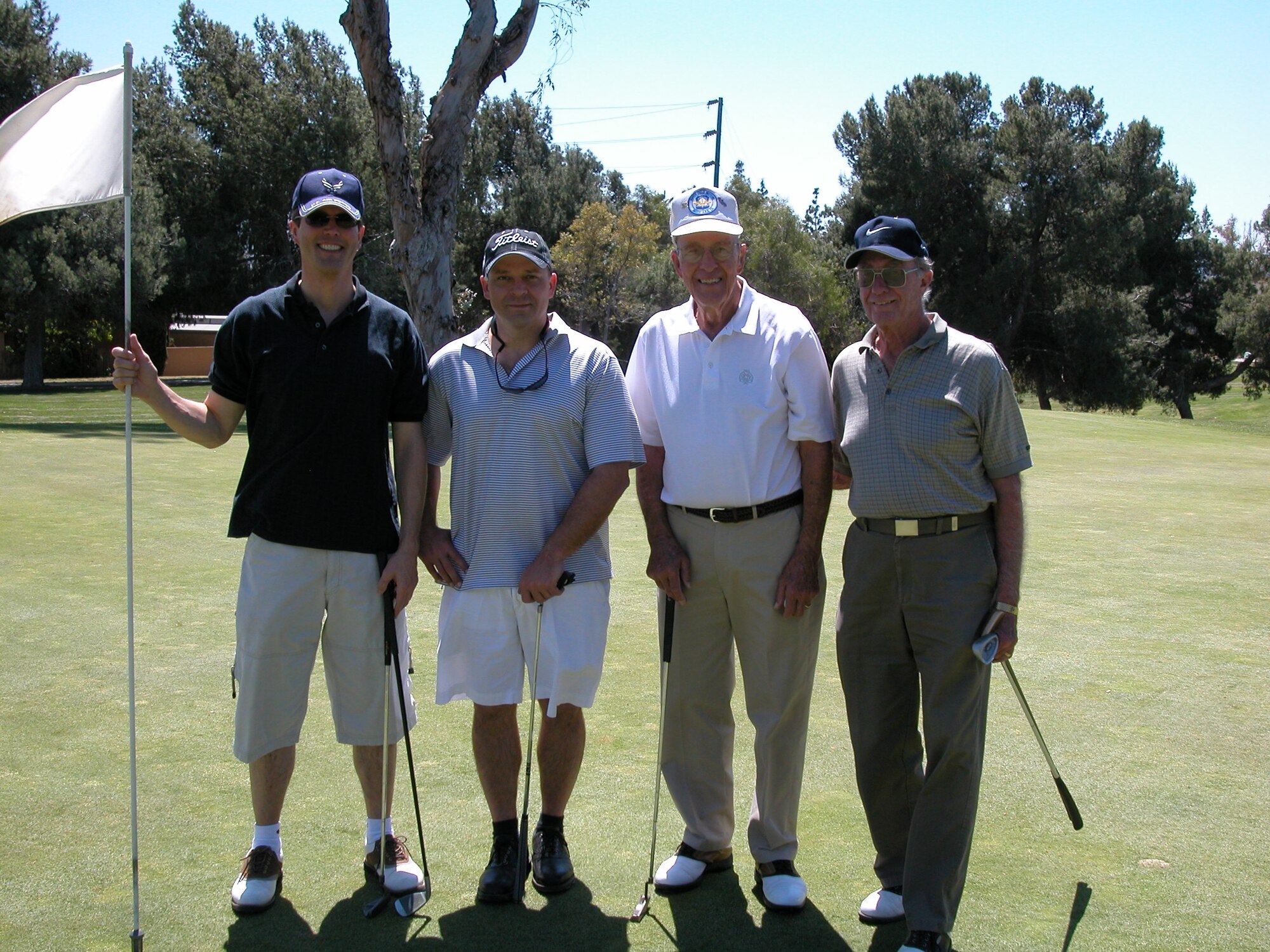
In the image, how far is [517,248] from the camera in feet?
12.8

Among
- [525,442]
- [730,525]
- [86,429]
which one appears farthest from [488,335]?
[86,429]

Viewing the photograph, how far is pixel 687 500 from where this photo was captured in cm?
400

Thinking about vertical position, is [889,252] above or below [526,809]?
above

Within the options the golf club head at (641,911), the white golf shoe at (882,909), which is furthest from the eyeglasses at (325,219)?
the white golf shoe at (882,909)

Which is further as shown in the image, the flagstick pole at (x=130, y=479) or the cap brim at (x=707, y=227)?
the cap brim at (x=707, y=227)

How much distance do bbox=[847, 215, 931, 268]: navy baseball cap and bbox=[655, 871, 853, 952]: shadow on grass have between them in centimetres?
205

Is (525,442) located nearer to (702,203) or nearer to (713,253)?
(713,253)

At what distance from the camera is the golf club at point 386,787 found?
11.9ft

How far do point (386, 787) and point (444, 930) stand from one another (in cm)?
52

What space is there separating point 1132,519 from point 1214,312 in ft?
137

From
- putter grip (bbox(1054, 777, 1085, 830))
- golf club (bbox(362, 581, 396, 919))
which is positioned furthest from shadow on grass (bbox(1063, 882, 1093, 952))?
golf club (bbox(362, 581, 396, 919))

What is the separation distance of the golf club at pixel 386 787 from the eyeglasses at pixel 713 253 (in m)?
1.44

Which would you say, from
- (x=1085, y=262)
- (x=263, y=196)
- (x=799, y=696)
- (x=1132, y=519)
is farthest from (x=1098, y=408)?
(x=799, y=696)

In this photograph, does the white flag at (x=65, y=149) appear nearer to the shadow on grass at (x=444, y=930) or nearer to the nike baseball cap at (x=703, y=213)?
the nike baseball cap at (x=703, y=213)
